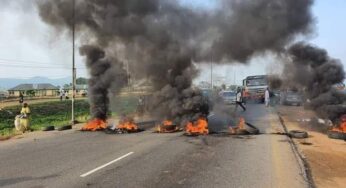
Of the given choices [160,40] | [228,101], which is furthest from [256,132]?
[228,101]

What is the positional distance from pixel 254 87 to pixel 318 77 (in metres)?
25.5

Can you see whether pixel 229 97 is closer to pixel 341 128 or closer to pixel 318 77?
pixel 318 77

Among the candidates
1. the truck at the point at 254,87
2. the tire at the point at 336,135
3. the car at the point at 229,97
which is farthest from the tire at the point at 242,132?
the truck at the point at 254,87

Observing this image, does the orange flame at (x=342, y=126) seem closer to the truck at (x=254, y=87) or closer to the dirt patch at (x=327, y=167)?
the dirt patch at (x=327, y=167)

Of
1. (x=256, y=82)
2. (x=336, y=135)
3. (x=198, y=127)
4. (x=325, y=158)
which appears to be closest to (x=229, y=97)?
(x=256, y=82)

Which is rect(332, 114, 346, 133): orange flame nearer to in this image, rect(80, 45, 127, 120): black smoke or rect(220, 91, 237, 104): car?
rect(80, 45, 127, 120): black smoke

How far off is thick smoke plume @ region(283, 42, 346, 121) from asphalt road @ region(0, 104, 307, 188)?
12.3ft

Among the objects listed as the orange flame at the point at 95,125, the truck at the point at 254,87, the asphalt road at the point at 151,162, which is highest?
the truck at the point at 254,87

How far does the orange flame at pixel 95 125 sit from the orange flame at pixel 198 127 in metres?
4.00

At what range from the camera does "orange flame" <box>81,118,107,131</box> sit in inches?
738

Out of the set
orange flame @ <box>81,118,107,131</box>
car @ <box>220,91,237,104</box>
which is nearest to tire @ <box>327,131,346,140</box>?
orange flame @ <box>81,118,107,131</box>

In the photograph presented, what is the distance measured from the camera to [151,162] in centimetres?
1020

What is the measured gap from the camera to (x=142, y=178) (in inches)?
328

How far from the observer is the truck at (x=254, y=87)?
43.9m
